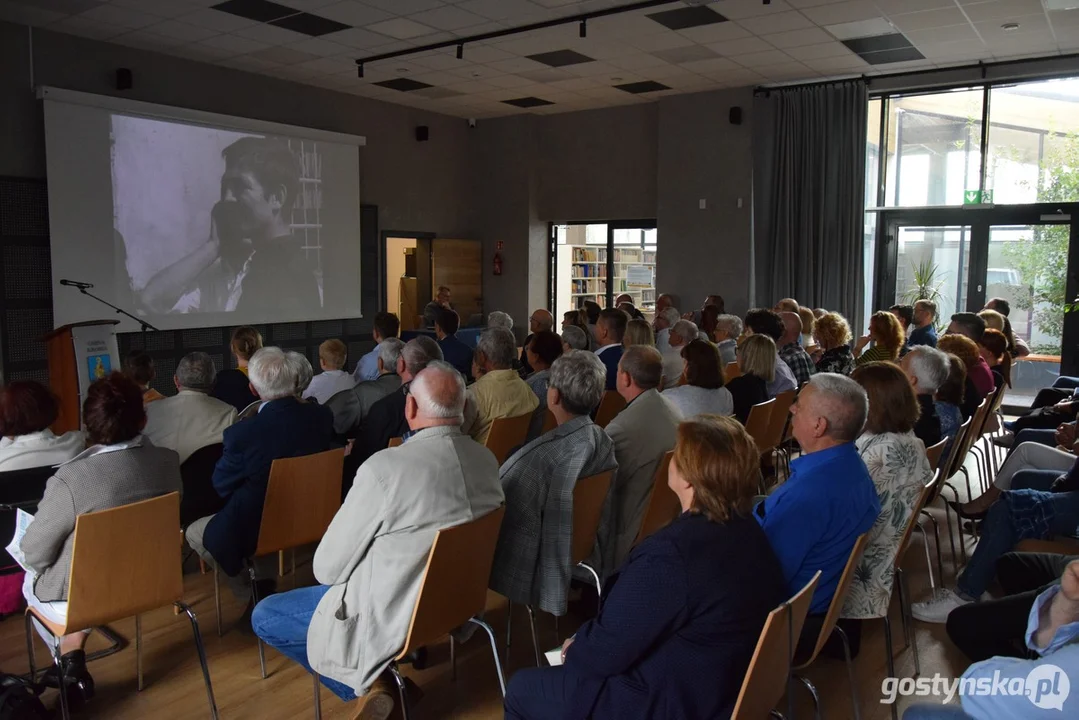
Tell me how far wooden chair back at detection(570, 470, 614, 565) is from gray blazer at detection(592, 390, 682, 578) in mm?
291

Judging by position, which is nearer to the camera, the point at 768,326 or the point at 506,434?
the point at 506,434

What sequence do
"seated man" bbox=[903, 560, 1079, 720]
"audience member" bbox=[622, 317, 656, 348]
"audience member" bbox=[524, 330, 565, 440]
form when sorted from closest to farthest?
"seated man" bbox=[903, 560, 1079, 720] → "audience member" bbox=[524, 330, 565, 440] → "audience member" bbox=[622, 317, 656, 348]

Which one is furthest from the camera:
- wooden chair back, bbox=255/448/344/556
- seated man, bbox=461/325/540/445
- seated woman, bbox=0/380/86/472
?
seated man, bbox=461/325/540/445

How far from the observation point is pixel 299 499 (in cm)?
332

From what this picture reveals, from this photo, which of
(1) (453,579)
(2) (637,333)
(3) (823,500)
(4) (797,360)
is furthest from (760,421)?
(1) (453,579)

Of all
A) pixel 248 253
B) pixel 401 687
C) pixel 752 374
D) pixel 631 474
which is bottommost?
pixel 401 687

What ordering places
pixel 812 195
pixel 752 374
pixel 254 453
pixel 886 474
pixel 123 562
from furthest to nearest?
pixel 812 195 → pixel 752 374 → pixel 254 453 → pixel 886 474 → pixel 123 562

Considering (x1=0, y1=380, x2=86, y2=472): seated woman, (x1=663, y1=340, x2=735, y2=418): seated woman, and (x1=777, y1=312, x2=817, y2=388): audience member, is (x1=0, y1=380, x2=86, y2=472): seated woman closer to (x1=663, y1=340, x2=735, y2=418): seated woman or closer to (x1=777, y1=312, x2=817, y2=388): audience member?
(x1=663, y1=340, x2=735, y2=418): seated woman

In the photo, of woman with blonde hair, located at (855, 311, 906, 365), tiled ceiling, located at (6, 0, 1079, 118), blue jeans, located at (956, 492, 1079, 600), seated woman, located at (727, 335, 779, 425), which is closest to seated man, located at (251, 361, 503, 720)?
blue jeans, located at (956, 492, 1079, 600)

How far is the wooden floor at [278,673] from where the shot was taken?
2.94m

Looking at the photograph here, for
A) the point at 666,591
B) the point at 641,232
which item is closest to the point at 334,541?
the point at 666,591

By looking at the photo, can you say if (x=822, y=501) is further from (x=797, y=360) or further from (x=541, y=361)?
(x=797, y=360)

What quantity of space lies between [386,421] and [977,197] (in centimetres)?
780

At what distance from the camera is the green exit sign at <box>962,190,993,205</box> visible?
29.4 feet
